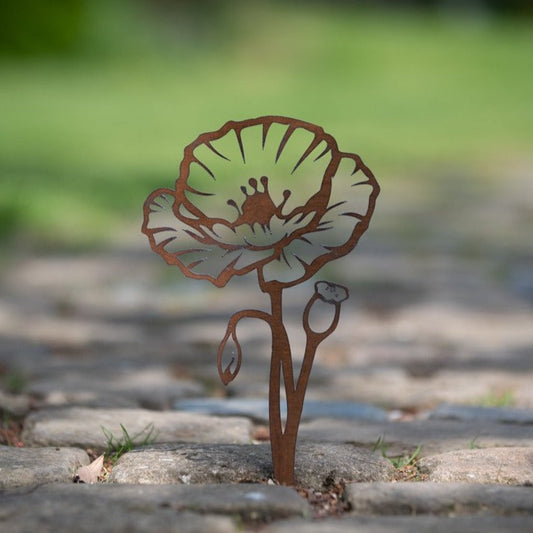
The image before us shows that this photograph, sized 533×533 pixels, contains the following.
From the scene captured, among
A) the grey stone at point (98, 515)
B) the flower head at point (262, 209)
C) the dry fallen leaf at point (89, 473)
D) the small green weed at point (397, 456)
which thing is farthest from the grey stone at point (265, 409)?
the grey stone at point (98, 515)

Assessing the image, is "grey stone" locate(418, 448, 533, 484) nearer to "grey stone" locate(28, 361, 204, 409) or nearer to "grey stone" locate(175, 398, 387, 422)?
"grey stone" locate(175, 398, 387, 422)

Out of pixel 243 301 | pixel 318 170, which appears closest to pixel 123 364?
pixel 243 301

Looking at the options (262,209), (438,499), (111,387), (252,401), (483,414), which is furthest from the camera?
(111,387)

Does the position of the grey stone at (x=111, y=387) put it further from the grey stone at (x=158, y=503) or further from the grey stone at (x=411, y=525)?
the grey stone at (x=411, y=525)

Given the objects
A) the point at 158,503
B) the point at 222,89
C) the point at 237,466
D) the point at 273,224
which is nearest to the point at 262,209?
the point at 237,466

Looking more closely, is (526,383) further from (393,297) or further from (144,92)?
(144,92)

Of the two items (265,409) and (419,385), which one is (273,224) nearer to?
(419,385)

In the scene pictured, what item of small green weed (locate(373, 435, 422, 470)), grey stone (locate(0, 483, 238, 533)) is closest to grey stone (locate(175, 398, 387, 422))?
small green weed (locate(373, 435, 422, 470))
